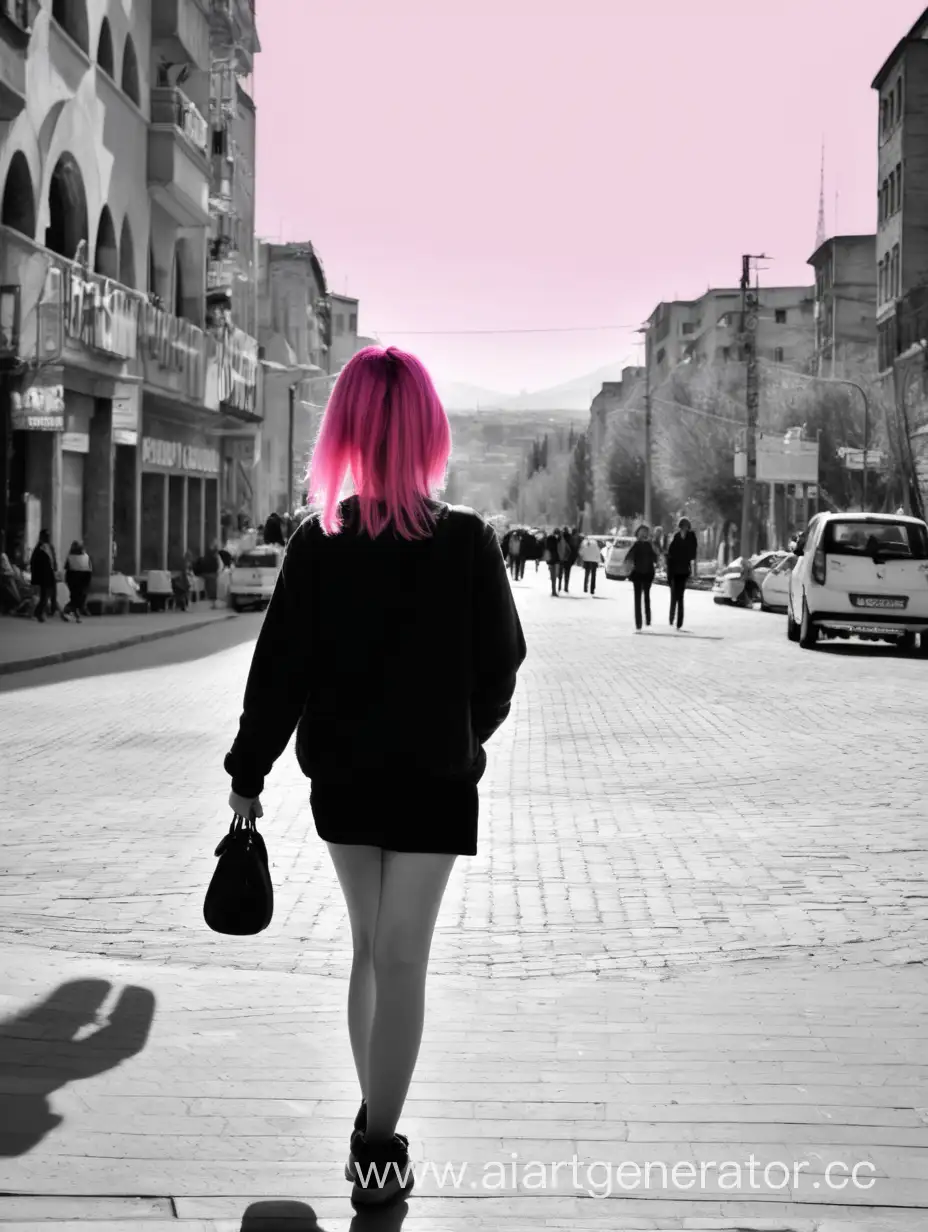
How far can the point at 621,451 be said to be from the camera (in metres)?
124

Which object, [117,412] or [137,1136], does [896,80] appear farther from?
[137,1136]

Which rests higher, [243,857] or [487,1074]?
[243,857]

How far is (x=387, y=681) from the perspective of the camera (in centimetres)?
404

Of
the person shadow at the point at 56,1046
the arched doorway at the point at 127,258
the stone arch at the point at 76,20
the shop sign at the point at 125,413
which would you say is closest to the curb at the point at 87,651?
the shop sign at the point at 125,413

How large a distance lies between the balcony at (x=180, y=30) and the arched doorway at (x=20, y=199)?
13.0 meters

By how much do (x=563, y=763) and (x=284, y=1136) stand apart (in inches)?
331

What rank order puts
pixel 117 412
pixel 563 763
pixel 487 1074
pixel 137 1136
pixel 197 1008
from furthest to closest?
1. pixel 117 412
2. pixel 563 763
3. pixel 197 1008
4. pixel 487 1074
5. pixel 137 1136

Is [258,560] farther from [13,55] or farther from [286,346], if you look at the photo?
[286,346]

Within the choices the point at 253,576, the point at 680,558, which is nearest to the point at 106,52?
the point at 253,576

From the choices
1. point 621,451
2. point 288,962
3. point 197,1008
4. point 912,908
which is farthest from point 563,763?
point 621,451

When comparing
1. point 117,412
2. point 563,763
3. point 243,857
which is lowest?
point 563,763

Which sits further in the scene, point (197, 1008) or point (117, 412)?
point (117, 412)

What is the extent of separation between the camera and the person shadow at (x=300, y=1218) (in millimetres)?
3871

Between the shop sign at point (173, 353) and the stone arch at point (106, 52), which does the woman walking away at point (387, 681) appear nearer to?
the shop sign at point (173, 353)
